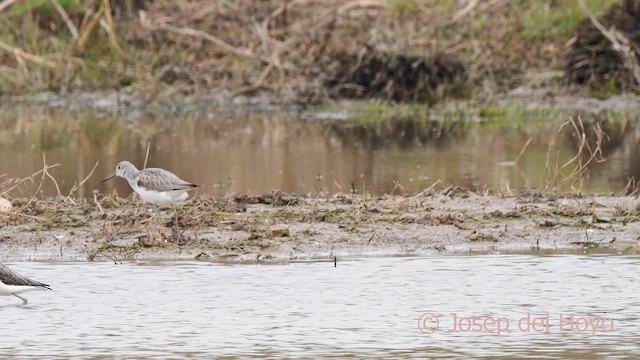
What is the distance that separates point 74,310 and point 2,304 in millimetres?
644

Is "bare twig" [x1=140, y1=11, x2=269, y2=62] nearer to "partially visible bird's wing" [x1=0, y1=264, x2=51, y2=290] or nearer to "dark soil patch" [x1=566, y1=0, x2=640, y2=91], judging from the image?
"dark soil patch" [x1=566, y1=0, x2=640, y2=91]

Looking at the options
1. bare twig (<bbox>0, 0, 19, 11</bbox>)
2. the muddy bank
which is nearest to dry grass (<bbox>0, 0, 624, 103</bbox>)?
bare twig (<bbox>0, 0, 19, 11</bbox>)

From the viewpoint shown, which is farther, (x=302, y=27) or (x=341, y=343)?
(x=302, y=27)

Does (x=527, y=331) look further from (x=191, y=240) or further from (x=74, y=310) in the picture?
(x=191, y=240)

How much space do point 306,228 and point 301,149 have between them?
723 cm

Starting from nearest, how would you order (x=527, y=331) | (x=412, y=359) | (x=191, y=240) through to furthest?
1. (x=412, y=359)
2. (x=527, y=331)
3. (x=191, y=240)

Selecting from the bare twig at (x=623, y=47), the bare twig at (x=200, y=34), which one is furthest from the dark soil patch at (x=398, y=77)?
the bare twig at (x=623, y=47)

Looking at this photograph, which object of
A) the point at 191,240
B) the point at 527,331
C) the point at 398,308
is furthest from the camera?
the point at 191,240

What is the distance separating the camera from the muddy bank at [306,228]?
10.8m

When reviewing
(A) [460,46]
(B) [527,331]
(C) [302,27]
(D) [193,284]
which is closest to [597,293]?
(B) [527,331]

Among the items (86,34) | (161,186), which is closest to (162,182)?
(161,186)

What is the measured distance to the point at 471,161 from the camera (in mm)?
17125

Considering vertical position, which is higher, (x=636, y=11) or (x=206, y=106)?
(x=636, y=11)

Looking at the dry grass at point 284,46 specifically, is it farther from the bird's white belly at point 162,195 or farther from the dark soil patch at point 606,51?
the bird's white belly at point 162,195
